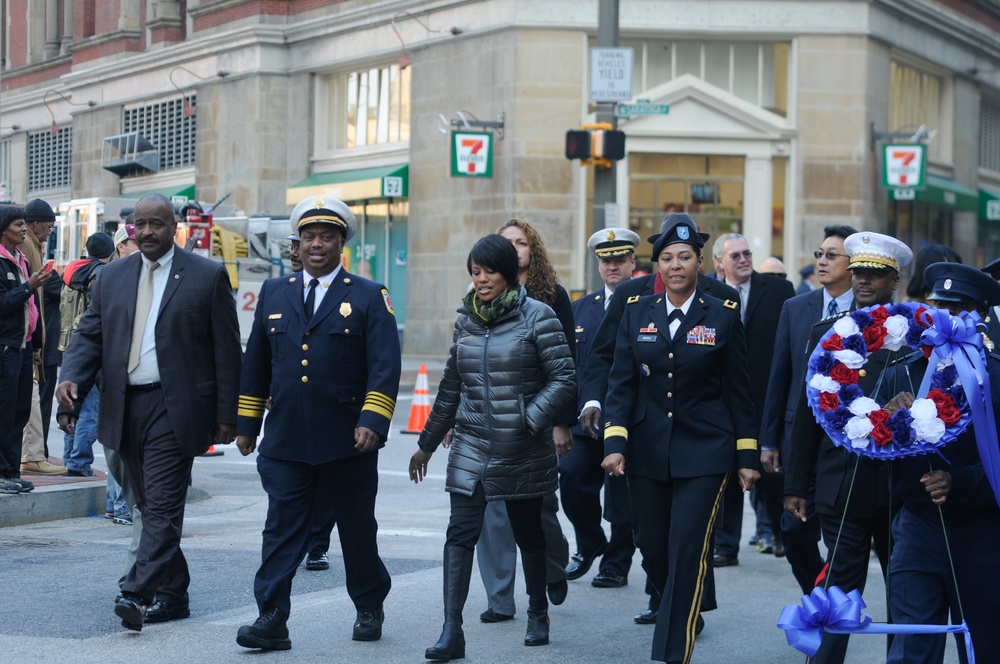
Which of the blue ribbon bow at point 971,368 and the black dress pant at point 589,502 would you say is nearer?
the blue ribbon bow at point 971,368

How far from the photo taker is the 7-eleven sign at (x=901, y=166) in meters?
26.6

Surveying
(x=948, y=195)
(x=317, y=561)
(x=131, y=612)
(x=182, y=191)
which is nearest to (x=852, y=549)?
(x=131, y=612)

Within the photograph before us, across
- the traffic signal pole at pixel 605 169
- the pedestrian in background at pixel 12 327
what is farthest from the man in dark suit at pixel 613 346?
the traffic signal pole at pixel 605 169

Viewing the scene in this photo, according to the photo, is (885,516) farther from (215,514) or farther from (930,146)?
(930,146)

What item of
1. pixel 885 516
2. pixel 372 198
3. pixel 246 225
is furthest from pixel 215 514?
pixel 372 198

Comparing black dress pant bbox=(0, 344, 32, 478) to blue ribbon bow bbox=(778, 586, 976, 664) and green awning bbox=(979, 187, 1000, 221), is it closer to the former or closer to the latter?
blue ribbon bow bbox=(778, 586, 976, 664)

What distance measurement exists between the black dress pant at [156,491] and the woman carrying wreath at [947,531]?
340 centimetres

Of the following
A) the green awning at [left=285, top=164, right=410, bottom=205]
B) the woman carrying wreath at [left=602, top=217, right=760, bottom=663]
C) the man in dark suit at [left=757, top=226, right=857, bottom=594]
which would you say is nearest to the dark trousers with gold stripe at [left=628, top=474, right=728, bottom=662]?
the woman carrying wreath at [left=602, top=217, right=760, bottom=663]

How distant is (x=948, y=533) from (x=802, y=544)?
1.82m

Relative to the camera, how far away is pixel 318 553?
347 inches

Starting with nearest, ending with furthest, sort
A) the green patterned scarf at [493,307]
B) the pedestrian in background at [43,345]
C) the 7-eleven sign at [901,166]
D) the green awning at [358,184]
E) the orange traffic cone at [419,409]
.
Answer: the green patterned scarf at [493,307], the pedestrian in background at [43,345], the orange traffic cone at [419,409], the 7-eleven sign at [901,166], the green awning at [358,184]

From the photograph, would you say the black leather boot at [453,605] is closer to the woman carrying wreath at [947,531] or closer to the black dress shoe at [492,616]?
the black dress shoe at [492,616]

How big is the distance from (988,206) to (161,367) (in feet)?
94.1

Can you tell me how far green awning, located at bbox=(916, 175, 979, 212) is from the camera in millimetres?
28925
